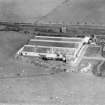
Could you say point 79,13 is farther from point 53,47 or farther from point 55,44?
point 53,47

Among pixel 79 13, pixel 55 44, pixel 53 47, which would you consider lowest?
pixel 53 47

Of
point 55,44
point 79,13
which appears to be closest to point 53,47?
point 55,44

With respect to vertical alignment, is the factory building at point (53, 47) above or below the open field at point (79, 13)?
below

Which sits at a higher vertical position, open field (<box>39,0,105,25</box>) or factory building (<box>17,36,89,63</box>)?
open field (<box>39,0,105,25</box>)

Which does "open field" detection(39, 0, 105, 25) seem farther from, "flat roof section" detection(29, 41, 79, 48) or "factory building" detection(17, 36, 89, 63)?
"flat roof section" detection(29, 41, 79, 48)

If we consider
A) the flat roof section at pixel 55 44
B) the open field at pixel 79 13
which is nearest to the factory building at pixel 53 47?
the flat roof section at pixel 55 44

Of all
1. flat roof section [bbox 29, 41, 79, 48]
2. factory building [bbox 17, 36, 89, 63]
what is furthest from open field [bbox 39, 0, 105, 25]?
flat roof section [bbox 29, 41, 79, 48]

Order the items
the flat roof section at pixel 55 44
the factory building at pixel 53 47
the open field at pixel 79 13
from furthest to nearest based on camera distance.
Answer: the open field at pixel 79 13 → the flat roof section at pixel 55 44 → the factory building at pixel 53 47

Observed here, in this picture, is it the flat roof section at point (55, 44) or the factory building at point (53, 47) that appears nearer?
the factory building at point (53, 47)

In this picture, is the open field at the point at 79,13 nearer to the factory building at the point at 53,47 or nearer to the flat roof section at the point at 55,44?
the factory building at the point at 53,47

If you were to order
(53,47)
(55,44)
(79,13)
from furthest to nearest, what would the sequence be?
(79,13)
(55,44)
(53,47)

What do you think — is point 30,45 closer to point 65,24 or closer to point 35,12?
point 65,24
